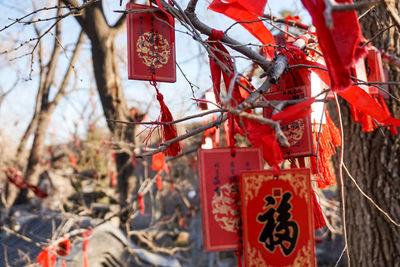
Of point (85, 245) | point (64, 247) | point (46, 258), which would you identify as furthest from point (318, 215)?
point (64, 247)

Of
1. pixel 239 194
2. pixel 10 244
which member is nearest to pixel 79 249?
pixel 10 244

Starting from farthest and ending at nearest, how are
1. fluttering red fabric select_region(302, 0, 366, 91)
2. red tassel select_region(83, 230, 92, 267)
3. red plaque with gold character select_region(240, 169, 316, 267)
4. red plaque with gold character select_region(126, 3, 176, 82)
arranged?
red tassel select_region(83, 230, 92, 267) → red plaque with gold character select_region(126, 3, 176, 82) → red plaque with gold character select_region(240, 169, 316, 267) → fluttering red fabric select_region(302, 0, 366, 91)

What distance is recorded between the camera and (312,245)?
1.03 meters

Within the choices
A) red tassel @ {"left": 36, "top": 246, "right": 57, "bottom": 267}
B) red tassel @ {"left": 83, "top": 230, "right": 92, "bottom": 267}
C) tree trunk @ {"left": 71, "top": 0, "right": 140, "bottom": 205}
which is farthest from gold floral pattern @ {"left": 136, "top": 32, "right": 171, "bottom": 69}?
tree trunk @ {"left": 71, "top": 0, "right": 140, "bottom": 205}

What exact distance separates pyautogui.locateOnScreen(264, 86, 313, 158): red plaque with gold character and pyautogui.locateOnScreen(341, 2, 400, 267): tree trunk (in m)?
1.16

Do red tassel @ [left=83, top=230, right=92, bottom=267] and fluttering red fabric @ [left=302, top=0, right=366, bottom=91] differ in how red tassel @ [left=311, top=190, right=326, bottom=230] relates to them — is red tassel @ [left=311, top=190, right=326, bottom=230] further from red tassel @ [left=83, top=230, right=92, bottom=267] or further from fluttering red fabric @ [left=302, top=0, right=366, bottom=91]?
red tassel @ [left=83, top=230, right=92, bottom=267]

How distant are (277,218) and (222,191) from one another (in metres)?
0.17

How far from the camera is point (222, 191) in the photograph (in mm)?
1073

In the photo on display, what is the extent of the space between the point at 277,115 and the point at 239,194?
263 millimetres

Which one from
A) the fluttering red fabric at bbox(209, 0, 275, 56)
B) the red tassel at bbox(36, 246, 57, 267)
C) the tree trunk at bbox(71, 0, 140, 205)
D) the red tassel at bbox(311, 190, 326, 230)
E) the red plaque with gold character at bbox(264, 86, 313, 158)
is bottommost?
the red tassel at bbox(36, 246, 57, 267)

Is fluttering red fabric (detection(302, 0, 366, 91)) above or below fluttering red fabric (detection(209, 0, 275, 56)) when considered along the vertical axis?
below

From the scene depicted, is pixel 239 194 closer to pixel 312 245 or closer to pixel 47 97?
pixel 312 245

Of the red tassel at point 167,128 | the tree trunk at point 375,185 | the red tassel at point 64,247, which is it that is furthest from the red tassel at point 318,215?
the red tassel at point 64,247

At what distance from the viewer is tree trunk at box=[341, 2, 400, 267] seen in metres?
2.15
